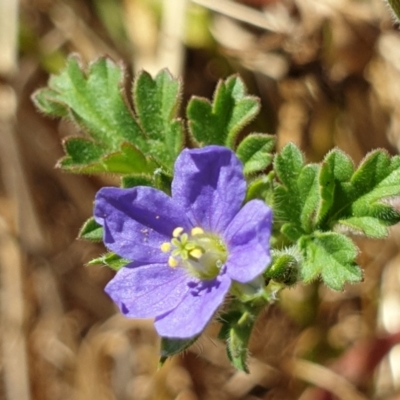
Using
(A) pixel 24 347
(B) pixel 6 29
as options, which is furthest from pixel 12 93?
(A) pixel 24 347

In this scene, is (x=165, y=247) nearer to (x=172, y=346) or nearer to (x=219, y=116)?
(x=172, y=346)

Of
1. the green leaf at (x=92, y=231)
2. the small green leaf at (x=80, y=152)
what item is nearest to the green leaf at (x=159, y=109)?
the small green leaf at (x=80, y=152)

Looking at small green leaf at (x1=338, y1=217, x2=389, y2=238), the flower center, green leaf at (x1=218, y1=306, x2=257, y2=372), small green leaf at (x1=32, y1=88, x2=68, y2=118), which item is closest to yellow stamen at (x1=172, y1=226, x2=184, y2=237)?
the flower center

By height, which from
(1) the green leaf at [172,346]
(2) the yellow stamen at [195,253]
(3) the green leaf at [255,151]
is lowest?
(1) the green leaf at [172,346]

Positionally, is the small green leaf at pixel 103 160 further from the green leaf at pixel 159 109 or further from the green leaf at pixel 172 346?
the green leaf at pixel 172 346

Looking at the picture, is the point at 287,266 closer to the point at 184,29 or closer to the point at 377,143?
the point at 377,143
